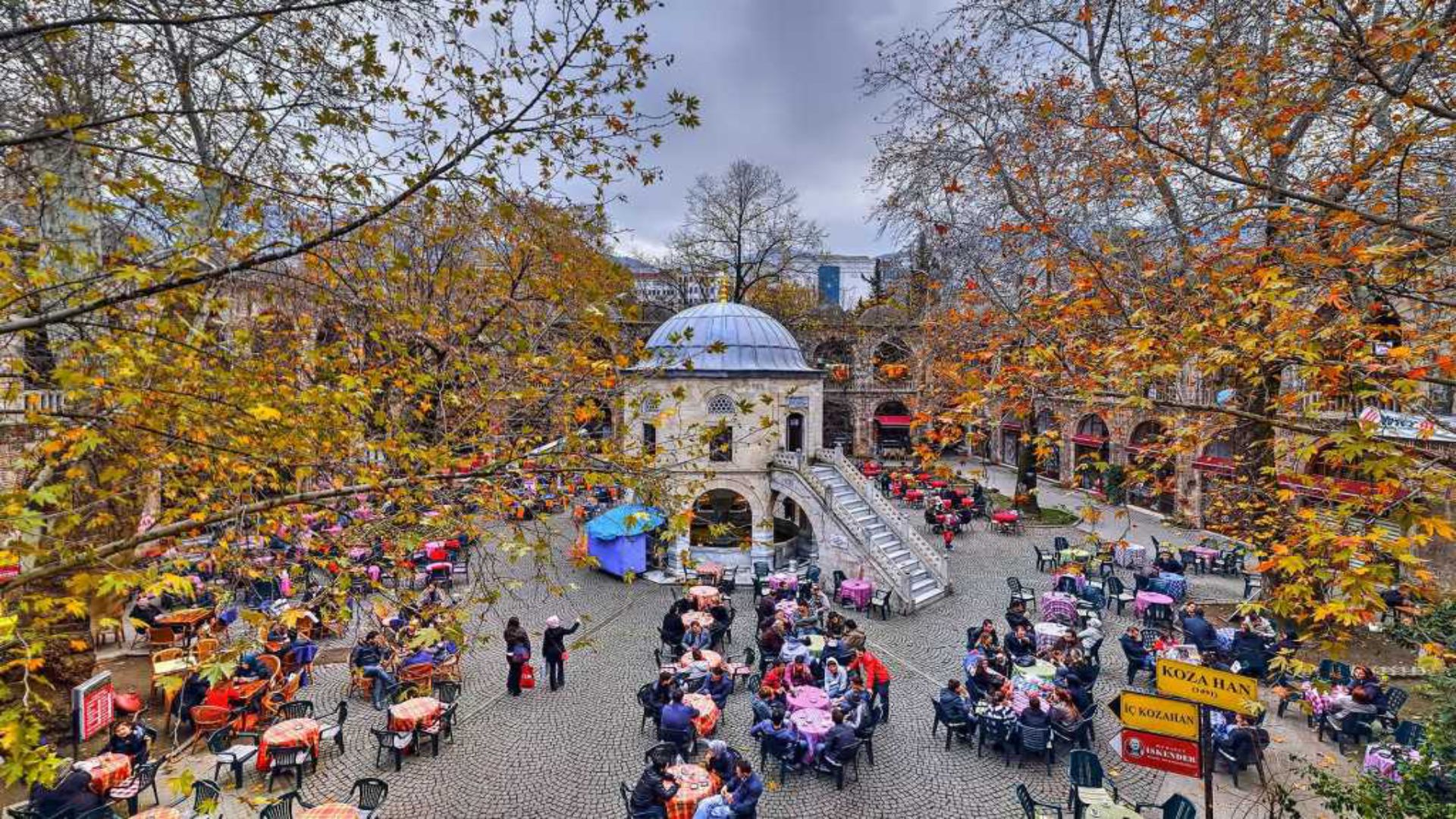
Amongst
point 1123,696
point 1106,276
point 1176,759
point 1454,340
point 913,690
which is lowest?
point 913,690

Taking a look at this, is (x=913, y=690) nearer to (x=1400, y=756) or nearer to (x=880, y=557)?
(x=880, y=557)

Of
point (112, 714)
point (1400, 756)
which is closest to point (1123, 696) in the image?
point (1400, 756)

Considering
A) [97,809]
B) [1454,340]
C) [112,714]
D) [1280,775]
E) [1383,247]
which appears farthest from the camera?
[112,714]

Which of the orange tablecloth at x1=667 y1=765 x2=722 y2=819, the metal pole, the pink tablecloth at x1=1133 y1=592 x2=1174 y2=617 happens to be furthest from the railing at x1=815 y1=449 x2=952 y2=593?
the metal pole

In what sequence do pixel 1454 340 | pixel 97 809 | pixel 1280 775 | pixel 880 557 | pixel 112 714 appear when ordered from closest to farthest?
pixel 1454 340 → pixel 97 809 → pixel 1280 775 → pixel 112 714 → pixel 880 557

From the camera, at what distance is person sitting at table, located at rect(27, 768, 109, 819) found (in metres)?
7.97

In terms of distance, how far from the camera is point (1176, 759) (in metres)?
6.76

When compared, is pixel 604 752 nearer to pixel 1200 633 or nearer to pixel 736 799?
pixel 736 799

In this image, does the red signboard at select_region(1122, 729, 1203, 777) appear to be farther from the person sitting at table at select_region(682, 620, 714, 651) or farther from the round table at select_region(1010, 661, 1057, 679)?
the person sitting at table at select_region(682, 620, 714, 651)

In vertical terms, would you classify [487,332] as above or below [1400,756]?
above

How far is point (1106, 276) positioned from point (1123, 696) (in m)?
7.68

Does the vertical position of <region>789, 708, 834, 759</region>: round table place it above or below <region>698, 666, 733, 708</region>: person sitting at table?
above

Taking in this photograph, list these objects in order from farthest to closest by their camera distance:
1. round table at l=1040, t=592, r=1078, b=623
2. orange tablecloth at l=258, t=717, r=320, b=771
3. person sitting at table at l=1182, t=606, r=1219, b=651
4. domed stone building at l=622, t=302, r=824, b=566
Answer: domed stone building at l=622, t=302, r=824, b=566 < round table at l=1040, t=592, r=1078, b=623 < person sitting at table at l=1182, t=606, r=1219, b=651 < orange tablecloth at l=258, t=717, r=320, b=771

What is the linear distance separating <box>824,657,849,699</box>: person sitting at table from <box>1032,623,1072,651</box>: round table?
17.0 feet
